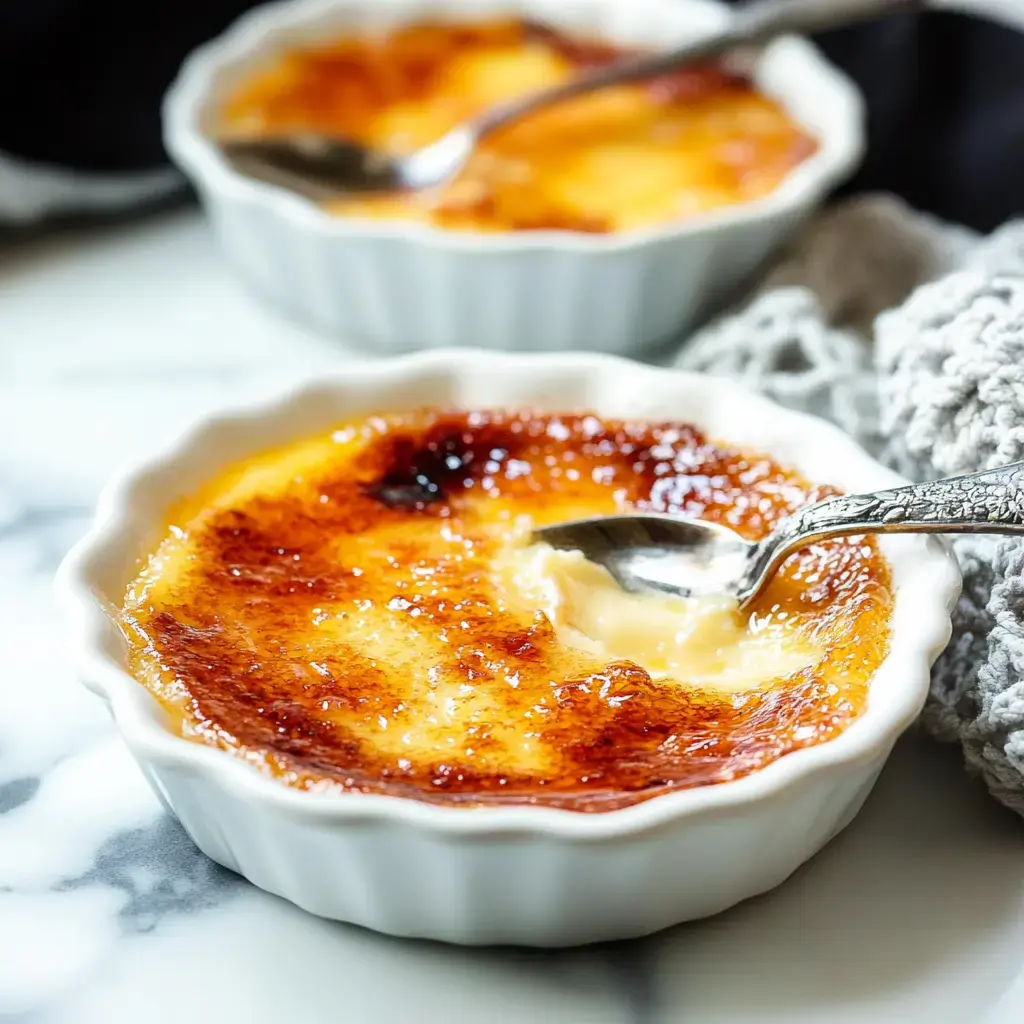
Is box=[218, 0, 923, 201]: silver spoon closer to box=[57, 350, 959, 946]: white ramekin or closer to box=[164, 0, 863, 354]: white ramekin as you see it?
box=[164, 0, 863, 354]: white ramekin

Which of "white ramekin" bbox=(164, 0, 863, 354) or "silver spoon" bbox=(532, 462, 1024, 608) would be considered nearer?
"silver spoon" bbox=(532, 462, 1024, 608)

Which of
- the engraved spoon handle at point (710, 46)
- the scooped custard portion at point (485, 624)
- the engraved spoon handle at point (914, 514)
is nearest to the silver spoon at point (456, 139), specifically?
the engraved spoon handle at point (710, 46)

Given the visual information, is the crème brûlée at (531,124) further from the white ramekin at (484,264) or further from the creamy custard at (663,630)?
the creamy custard at (663,630)

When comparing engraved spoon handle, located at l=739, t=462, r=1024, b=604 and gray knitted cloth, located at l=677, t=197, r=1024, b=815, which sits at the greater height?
engraved spoon handle, located at l=739, t=462, r=1024, b=604

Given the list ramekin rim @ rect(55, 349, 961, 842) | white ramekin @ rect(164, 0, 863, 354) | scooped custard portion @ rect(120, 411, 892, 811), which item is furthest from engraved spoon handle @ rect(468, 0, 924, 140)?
ramekin rim @ rect(55, 349, 961, 842)

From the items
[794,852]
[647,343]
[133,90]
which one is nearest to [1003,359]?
[794,852]

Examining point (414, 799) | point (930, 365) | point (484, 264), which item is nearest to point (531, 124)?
point (484, 264)

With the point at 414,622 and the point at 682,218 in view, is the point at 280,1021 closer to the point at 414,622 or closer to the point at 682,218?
the point at 414,622
